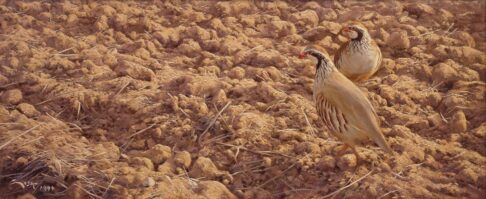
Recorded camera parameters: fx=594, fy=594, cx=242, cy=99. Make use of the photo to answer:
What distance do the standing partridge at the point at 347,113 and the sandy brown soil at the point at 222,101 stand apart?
6.4 inches

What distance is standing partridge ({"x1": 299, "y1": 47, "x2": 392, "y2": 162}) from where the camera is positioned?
3.48 metres

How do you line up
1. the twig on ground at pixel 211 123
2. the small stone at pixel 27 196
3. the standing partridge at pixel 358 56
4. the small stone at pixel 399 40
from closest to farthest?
the small stone at pixel 27 196
the twig on ground at pixel 211 123
the standing partridge at pixel 358 56
the small stone at pixel 399 40

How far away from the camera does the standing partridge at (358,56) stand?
4.24 metres

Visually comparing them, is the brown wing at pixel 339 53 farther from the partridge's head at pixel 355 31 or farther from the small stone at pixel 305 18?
the small stone at pixel 305 18

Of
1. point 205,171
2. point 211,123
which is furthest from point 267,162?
point 211,123

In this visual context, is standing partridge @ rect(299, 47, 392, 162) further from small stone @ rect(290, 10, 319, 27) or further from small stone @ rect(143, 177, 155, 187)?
small stone @ rect(290, 10, 319, 27)

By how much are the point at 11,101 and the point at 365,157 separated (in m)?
2.42

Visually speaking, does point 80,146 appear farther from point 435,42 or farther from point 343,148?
point 435,42

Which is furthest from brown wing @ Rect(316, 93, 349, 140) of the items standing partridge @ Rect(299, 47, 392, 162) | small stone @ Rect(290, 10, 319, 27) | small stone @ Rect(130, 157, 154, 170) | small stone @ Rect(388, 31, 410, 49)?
small stone @ Rect(290, 10, 319, 27)

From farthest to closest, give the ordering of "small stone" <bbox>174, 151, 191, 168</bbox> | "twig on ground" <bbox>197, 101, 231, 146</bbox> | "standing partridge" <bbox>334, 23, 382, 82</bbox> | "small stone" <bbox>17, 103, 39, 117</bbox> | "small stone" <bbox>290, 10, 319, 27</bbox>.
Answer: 1. "small stone" <bbox>290, 10, 319, 27</bbox>
2. "standing partridge" <bbox>334, 23, 382, 82</bbox>
3. "small stone" <bbox>17, 103, 39, 117</bbox>
4. "twig on ground" <bbox>197, 101, 231, 146</bbox>
5. "small stone" <bbox>174, 151, 191, 168</bbox>

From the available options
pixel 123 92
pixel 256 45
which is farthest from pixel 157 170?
pixel 256 45

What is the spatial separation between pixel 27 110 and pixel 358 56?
7.63 ft

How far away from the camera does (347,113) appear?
11.5ft

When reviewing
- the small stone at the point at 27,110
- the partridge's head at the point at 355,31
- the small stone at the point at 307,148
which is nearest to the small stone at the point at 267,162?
the small stone at the point at 307,148
